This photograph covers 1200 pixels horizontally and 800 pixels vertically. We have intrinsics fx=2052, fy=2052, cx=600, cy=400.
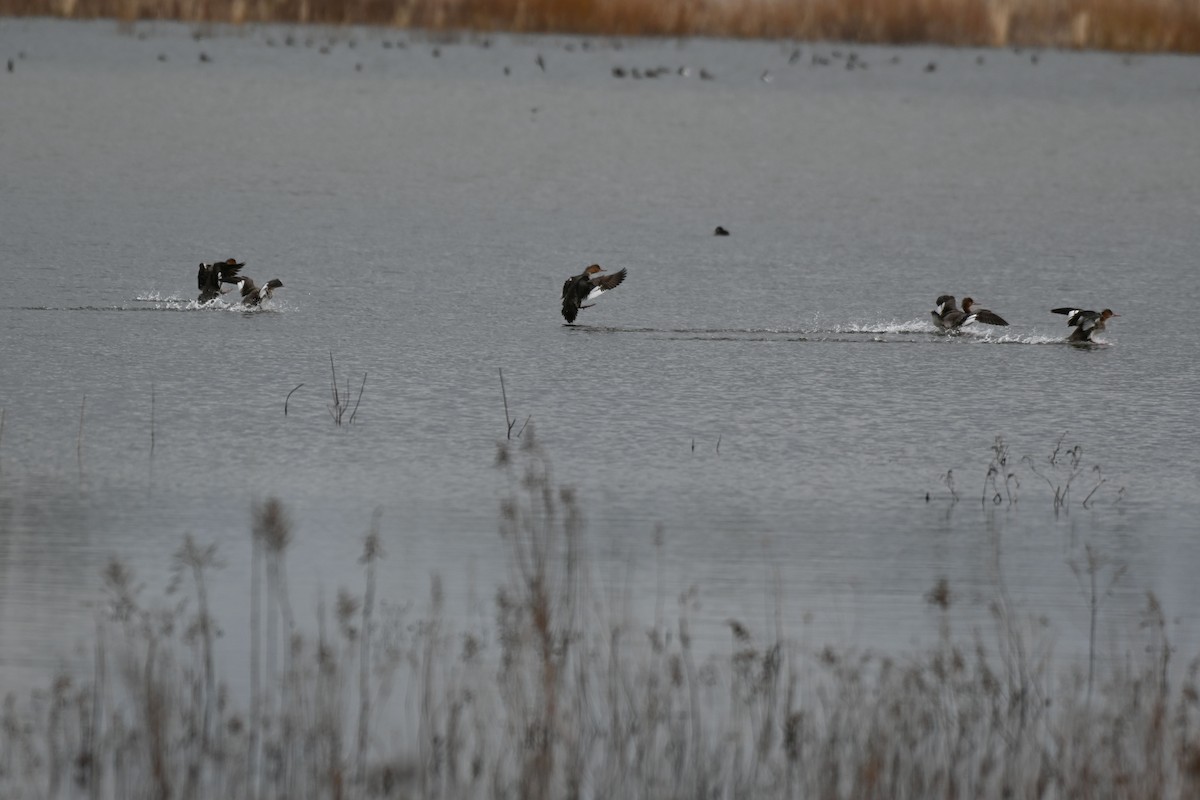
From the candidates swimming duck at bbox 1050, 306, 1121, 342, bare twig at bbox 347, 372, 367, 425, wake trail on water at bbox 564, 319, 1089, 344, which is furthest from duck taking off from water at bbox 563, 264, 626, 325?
swimming duck at bbox 1050, 306, 1121, 342

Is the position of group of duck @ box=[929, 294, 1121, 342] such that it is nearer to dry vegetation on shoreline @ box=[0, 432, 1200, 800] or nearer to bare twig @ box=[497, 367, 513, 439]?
bare twig @ box=[497, 367, 513, 439]

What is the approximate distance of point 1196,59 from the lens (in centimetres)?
4388

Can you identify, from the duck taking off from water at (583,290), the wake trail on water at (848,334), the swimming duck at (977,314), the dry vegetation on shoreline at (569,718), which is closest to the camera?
the dry vegetation on shoreline at (569,718)

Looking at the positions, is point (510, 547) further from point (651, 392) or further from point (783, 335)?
point (783, 335)

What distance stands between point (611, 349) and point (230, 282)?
3347 millimetres

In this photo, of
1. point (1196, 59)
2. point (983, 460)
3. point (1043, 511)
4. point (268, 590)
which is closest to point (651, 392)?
point (983, 460)

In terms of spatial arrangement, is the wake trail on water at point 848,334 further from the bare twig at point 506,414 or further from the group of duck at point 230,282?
the bare twig at point 506,414

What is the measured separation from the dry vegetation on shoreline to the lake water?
0.36 m

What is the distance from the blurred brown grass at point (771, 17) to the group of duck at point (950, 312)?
28.9m

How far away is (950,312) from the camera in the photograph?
1505 centimetres

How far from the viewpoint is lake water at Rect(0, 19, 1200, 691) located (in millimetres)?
8188

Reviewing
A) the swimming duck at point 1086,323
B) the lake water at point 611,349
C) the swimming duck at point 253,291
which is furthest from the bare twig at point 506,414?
the swimming duck at point 1086,323

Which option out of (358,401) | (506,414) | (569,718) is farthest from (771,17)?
(569,718)

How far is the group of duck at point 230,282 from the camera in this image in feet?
A: 51.2
